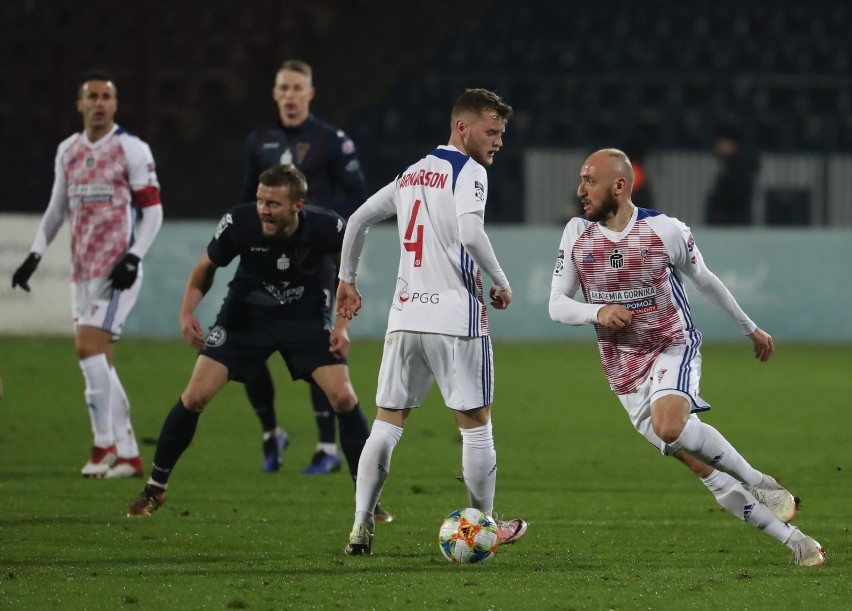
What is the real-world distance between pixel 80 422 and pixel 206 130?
40.8 ft

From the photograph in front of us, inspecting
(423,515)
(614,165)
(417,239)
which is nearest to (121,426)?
(423,515)

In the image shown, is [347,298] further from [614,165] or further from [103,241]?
[103,241]

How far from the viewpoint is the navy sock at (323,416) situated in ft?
30.0

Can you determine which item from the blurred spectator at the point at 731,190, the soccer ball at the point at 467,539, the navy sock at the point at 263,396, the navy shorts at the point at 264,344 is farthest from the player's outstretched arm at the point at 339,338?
the blurred spectator at the point at 731,190

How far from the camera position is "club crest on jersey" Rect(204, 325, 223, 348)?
742cm

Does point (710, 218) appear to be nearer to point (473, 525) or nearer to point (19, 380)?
point (19, 380)

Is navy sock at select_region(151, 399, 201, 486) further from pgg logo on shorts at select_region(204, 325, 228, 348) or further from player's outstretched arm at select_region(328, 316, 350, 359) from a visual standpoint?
player's outstretched arm at select_region(328, 316, 350, 359)

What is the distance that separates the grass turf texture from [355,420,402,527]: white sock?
0.19 m

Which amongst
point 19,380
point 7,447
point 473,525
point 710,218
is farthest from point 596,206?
point 710,218

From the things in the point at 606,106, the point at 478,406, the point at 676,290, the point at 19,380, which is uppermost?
the point at 606,106

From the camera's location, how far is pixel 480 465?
6.30m

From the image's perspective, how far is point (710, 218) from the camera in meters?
20.5

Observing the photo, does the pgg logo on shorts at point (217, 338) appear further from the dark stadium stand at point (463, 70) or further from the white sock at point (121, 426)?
the dark stadium stand at point (463, 70)

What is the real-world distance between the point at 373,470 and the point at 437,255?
0.88m
